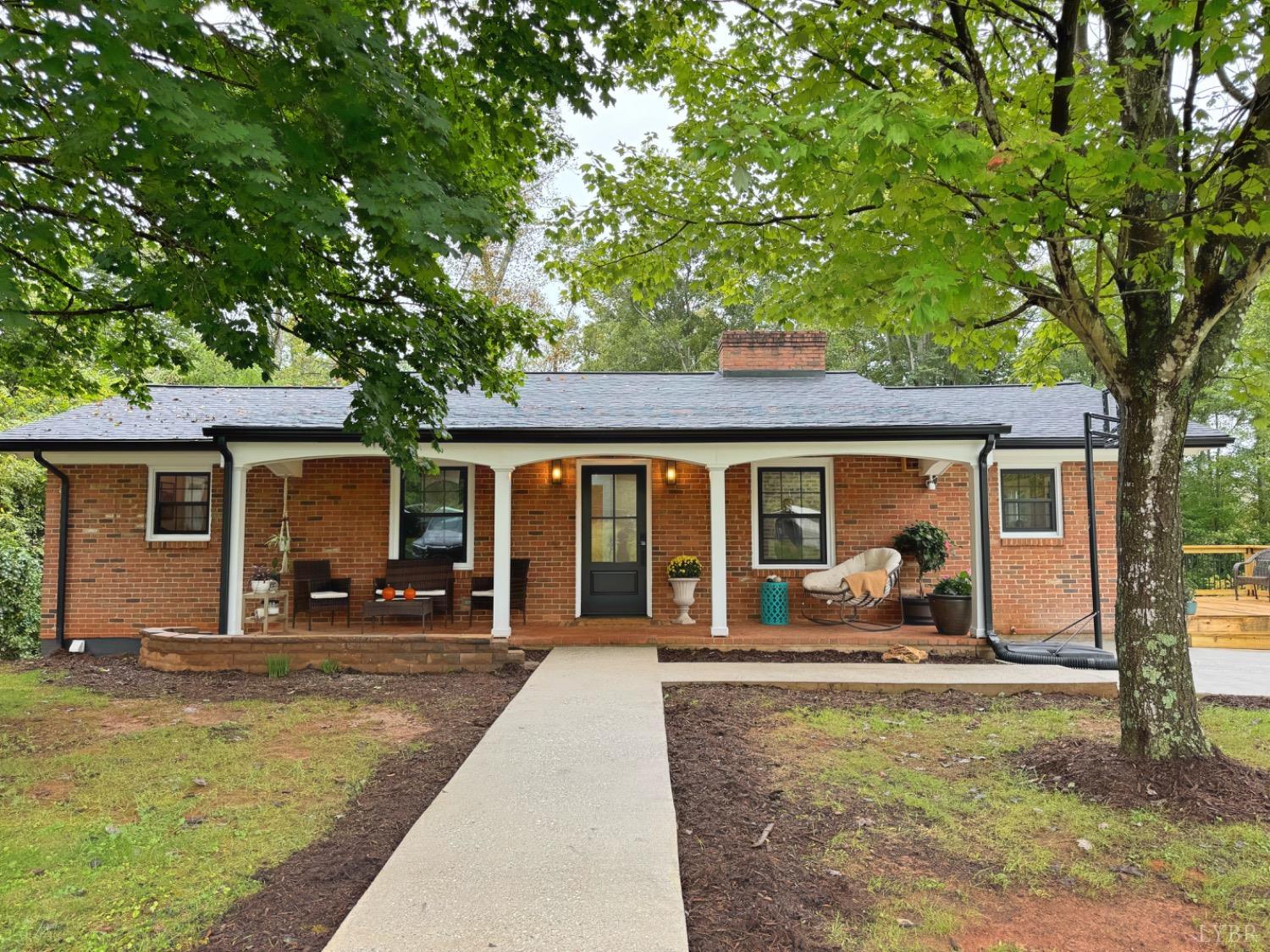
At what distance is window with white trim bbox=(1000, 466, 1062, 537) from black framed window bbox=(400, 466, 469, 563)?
7.65m

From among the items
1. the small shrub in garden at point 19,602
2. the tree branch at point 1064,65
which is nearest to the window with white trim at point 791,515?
the tree branch at point 1064,65

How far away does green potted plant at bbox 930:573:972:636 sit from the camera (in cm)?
879

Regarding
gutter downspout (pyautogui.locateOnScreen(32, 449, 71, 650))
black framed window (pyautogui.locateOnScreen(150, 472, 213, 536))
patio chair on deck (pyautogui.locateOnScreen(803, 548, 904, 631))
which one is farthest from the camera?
black framed window (pyautogui.locateOnScreen(150, 472, 213, 536))

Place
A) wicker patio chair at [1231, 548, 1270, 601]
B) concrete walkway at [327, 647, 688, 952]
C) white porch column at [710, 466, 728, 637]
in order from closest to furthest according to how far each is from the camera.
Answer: concrete walkway at [327, 647, 688, 952]
white porch column at [710, 466, 728, 637]
wicker patio chair at [1231, 548, 1270, 601]

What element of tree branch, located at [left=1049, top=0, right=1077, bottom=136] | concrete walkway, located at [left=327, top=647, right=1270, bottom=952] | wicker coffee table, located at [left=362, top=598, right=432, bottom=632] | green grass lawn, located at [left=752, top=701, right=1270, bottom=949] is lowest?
green grass lawn, located at [left=752, top=701, right=1270, bottom=949]

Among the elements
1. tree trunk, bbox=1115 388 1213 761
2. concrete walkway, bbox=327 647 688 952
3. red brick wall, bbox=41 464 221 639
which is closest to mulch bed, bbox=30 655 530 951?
concrete walkway, bbox=327 647 688 952

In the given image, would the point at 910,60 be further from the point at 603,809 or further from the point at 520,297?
the point at 520,297

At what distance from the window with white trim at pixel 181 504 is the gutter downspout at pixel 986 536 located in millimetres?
9963

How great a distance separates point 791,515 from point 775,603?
1.35m

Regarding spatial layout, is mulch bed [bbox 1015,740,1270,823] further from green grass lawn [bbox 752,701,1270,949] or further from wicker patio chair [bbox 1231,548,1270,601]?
wicker patio chair [bbox 1231,548,1270,601]

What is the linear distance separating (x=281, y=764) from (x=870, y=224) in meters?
5.23

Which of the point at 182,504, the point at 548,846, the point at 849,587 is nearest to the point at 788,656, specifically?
the point at 849,587

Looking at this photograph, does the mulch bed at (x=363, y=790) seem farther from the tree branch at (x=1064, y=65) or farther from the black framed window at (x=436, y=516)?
the tree branch at (x=1064, y=65)

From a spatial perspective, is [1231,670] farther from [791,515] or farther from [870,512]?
[791,515]
